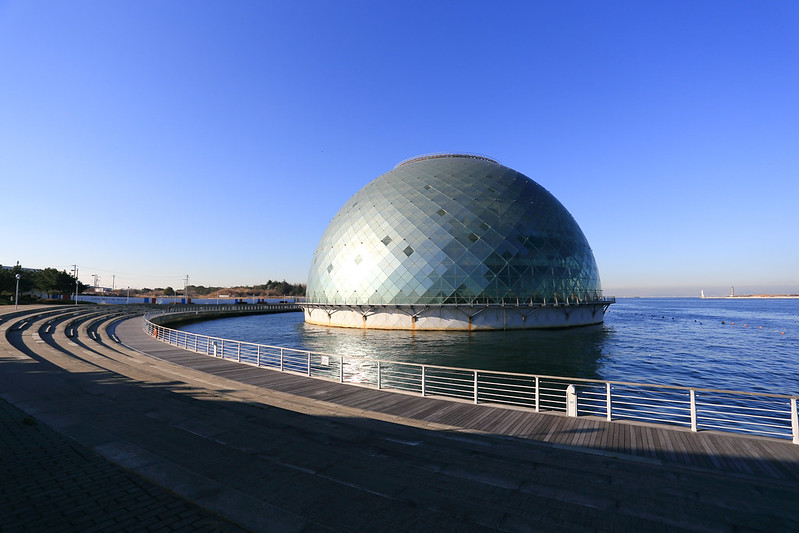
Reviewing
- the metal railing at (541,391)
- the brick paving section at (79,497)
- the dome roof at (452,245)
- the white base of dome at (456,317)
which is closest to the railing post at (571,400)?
the metal railing at (541,391)

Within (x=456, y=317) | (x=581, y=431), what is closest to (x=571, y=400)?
(x=581, y=431)

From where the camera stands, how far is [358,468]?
696 cm

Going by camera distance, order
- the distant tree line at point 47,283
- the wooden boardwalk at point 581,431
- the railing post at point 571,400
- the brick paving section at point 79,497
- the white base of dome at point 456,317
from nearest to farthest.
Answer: the brick paving section at point 79,497
the wooden boardwalk at point 581,431
the railing post at point 571,400
the white base of dome at point 456,317
the distant tree line at point 47,283

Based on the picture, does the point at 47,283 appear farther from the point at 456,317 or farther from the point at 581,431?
the point at 581,431

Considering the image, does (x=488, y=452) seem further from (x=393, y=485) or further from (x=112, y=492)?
(x=112, y=492)

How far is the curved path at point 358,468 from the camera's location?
5312mm

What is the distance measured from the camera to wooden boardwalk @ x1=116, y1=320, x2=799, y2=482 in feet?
26.0

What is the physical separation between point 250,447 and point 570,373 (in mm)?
21307

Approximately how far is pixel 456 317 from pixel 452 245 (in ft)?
32.4

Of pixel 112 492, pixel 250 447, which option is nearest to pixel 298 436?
pixel 250 447

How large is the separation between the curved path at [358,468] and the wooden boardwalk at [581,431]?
0.06 metres

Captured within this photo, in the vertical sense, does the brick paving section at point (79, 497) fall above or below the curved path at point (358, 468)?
above

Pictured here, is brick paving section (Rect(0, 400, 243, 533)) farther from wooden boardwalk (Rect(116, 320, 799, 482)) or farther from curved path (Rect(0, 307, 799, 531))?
wooden boardwalk (Rect(116, 320, 799, 482))

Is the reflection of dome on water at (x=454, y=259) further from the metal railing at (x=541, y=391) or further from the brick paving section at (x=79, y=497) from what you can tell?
the brick paving section at (x=79, y=497)
